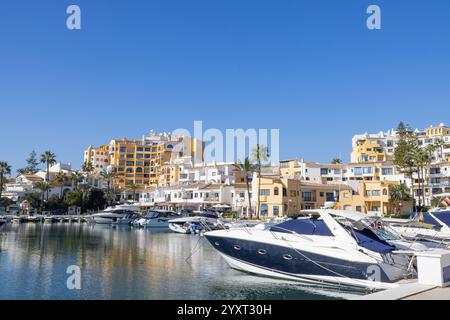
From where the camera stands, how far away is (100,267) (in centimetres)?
2484

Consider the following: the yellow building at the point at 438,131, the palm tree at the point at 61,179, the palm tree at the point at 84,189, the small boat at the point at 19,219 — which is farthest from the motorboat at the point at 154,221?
the yellow building at the point at 438,131

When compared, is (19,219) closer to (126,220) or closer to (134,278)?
(126,220)

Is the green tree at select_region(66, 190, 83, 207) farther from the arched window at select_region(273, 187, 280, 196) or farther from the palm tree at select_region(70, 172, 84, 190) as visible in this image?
the arched window at select_region(273, 187, 280, 196)

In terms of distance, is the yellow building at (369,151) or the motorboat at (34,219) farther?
the yellow building at (369,151)

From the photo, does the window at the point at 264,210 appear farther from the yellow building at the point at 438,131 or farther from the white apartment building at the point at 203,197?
the yellow building at the point at 438,131

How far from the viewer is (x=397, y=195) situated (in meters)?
66.3

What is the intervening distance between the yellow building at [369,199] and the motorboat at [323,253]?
154 ft

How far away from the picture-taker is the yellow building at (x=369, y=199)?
218ft

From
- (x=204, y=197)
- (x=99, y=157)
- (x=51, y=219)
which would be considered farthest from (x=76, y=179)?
(x=99, y=157)

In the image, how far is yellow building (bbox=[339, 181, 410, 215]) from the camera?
66.3 m

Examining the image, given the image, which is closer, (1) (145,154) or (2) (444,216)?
(2) (444,216)

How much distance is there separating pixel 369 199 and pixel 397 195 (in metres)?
4.41

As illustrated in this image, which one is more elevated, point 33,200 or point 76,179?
point 76,179
